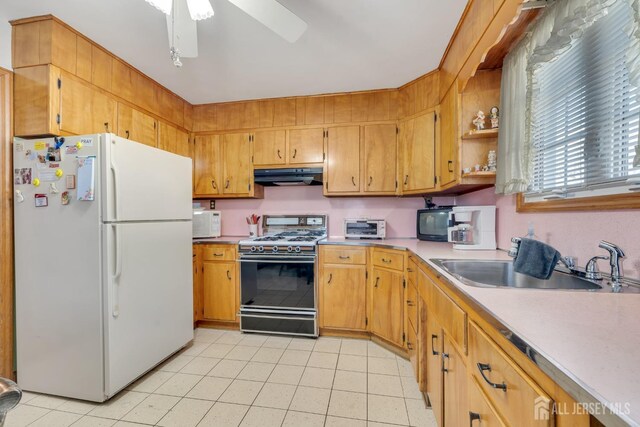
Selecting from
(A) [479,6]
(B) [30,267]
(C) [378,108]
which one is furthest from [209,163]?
(A) [479,6]

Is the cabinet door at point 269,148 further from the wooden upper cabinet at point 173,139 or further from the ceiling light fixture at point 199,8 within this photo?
the ceiling light fixture at point 199,8

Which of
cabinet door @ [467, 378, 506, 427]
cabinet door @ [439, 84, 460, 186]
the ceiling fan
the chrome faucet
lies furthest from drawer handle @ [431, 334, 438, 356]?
the ceiling fan

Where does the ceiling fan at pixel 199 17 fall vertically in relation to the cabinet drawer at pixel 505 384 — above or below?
above

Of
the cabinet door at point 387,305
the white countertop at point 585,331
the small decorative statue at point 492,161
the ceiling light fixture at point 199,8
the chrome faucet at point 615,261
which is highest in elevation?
the ceiling light fixture at point 199,8

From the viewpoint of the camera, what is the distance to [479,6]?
1470 mm

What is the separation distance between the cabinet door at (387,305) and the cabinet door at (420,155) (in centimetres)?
87

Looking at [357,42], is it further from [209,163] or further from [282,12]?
[209,163]

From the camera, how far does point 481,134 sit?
183 centimetres

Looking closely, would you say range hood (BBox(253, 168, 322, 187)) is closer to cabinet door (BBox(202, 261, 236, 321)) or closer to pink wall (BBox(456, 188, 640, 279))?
cabinet door (BBox(202, 261, 236, 321))

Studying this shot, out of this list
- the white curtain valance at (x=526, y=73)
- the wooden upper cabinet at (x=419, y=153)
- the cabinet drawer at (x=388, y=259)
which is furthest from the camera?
the wooden upper cabinet at (x=419, y=153)

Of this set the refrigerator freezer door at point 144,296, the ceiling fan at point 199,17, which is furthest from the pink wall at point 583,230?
the refrigerator freezer door at point 144,296

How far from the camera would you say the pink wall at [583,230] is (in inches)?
39.9

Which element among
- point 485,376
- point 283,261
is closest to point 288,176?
point 283,261

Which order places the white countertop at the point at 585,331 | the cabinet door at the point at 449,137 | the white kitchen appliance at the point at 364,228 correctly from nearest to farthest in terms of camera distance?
the white countertop at the point at 585,331, the cabinet door at the point at 449,137, the white kitchen appliance at the point at 364,228
